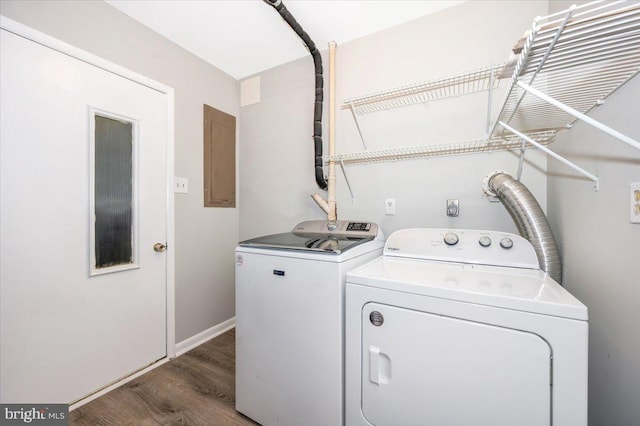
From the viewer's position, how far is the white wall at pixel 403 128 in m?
1.63

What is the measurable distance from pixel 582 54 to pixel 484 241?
2.74 ft

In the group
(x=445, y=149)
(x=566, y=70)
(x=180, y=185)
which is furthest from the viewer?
(x=180, y=185)

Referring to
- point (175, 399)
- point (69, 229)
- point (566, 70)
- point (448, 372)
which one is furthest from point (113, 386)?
point (566, 70)

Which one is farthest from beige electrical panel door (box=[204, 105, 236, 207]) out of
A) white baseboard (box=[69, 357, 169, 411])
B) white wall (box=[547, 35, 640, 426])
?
white wall (box=[547, 35, 640, 426])

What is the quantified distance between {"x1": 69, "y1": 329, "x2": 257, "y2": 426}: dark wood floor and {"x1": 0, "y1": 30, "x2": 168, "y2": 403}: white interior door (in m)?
0.16

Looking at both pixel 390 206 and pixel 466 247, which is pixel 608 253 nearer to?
pixel 466 247

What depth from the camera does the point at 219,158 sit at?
2502 millimetres

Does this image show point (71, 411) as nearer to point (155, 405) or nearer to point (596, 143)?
point (155, 405)

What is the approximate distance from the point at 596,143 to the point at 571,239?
0.46 meters

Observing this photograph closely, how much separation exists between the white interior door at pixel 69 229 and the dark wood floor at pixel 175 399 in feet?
0.51

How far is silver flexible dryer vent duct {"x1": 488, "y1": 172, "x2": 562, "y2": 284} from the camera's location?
1.22 metres

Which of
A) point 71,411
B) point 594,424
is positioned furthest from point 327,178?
point 71,411

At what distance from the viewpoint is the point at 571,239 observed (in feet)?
3.97

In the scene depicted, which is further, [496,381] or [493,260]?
[493,260]
